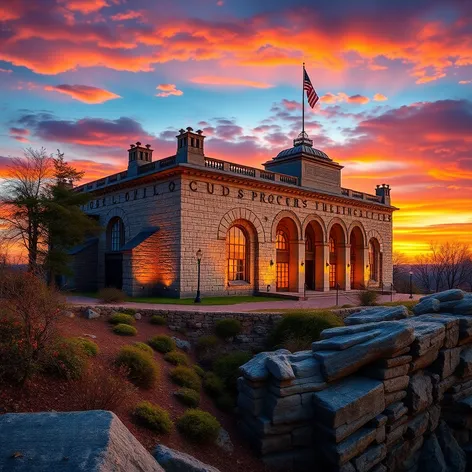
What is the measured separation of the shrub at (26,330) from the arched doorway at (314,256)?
949 inches

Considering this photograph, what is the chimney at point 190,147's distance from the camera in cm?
2119

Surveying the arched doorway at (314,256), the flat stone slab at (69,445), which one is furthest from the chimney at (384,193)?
the flat stone slab at (69,445)

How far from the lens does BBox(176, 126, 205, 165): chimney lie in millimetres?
21188

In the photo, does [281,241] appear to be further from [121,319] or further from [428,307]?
[121,319]

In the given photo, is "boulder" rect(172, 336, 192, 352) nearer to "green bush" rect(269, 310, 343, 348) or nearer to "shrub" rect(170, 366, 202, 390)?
"shrub" rect(170, 366, 202, 390)

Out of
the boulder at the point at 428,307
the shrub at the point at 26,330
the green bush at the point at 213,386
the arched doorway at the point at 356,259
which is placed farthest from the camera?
the arched doorway at the point at 356,259

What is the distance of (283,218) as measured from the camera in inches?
1081

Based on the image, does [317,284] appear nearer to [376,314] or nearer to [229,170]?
[229,170]

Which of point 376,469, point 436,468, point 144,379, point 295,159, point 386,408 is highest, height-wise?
point 295,159

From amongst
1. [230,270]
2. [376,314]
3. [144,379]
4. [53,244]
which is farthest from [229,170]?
[144,379]

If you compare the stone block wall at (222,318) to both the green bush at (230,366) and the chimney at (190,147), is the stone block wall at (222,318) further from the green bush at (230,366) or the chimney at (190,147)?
the chimney at (190,147)

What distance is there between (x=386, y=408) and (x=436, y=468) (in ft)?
8.37

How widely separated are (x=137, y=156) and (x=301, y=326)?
16659mm

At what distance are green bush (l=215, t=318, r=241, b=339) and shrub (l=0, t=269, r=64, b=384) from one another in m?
7.36
